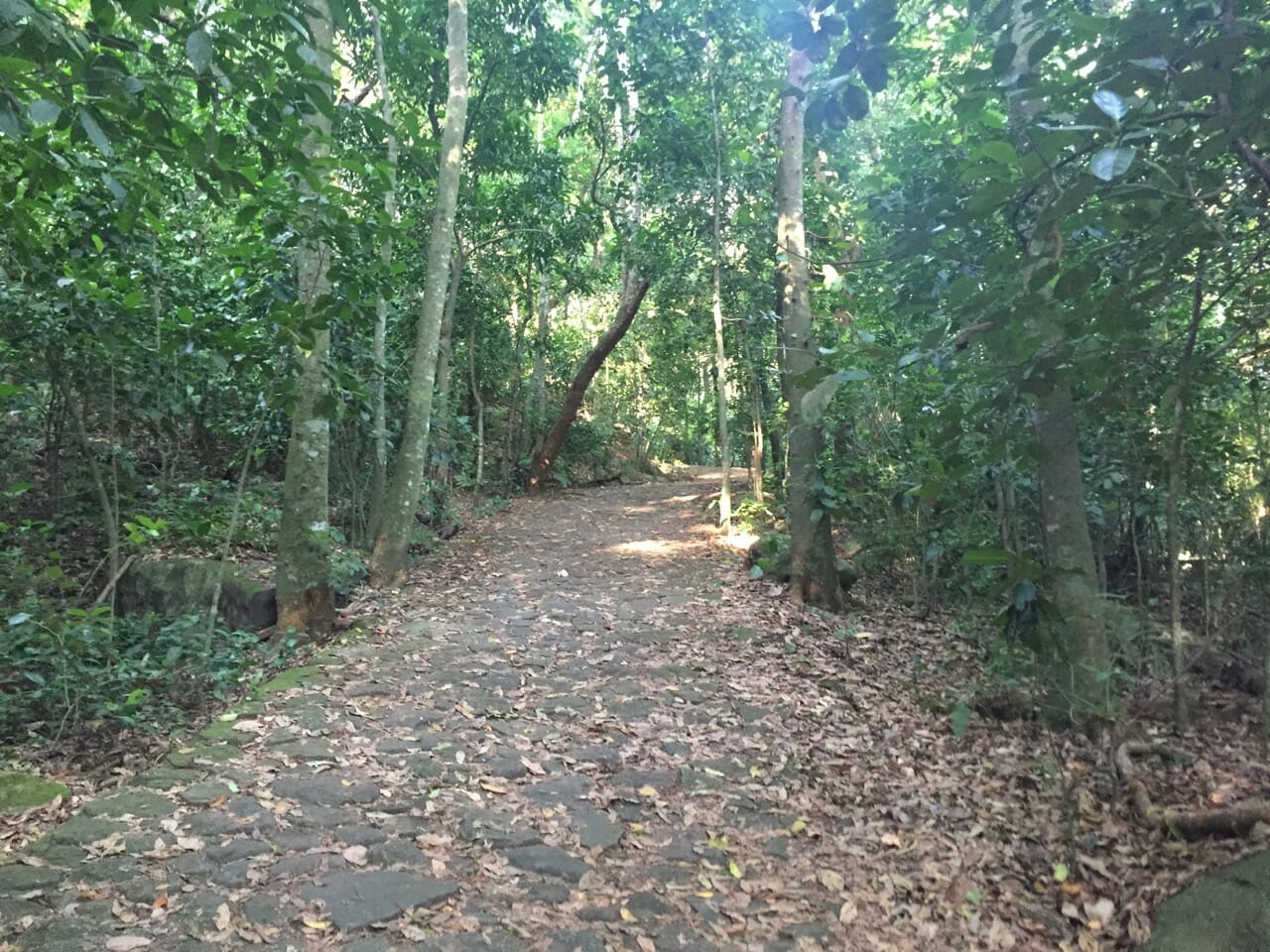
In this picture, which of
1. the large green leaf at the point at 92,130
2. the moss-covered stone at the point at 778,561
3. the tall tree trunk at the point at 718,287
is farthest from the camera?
the tall tree trunk at the point at 718,287

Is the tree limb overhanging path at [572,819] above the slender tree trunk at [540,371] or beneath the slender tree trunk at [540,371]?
beneath

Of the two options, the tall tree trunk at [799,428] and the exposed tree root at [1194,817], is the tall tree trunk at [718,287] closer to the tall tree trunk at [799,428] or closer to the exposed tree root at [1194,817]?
the tall tree trunk at [799,428]

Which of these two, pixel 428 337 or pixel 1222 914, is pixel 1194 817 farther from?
pixel 428 337

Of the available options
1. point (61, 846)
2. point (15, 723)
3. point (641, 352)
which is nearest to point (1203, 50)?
point (61, 846)

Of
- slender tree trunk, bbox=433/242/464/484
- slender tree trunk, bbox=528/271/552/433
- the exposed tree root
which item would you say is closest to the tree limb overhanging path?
the exposed tree root

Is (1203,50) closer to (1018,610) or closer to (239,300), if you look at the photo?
(1018,610)

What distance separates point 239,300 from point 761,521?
792 cm

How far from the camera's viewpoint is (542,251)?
1398cm

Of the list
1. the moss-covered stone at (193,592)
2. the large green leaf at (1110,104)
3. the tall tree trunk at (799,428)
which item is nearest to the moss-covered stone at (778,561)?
the tall tree trunk at (799,428)

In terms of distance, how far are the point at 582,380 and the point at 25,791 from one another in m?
14.6

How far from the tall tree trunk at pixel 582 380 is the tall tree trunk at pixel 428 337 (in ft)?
25.8

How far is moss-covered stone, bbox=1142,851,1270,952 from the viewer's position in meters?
2.63

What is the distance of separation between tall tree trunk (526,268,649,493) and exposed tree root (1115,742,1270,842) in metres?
13.7

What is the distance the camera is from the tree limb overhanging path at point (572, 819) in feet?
10.2
